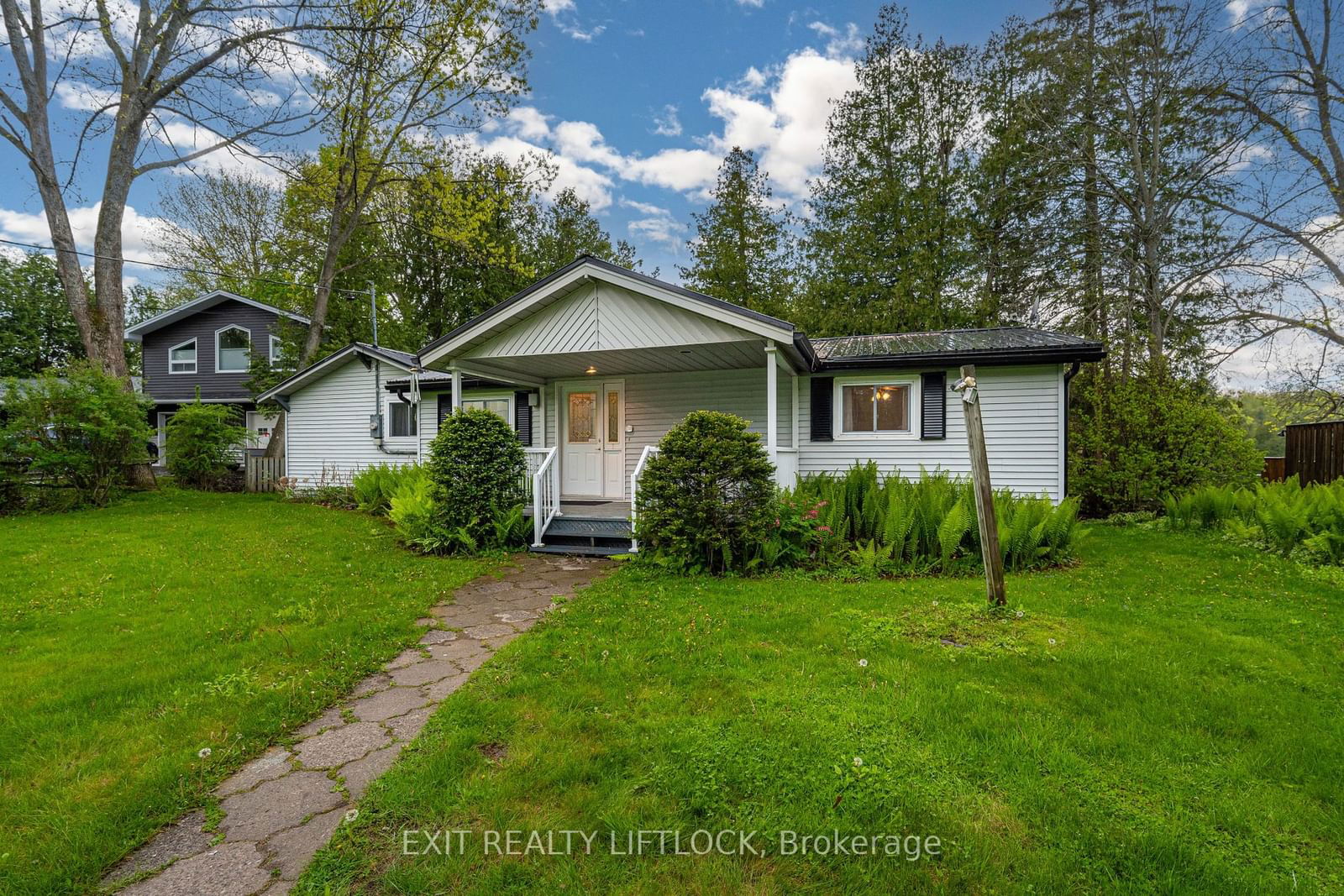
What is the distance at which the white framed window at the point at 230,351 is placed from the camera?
1883cm

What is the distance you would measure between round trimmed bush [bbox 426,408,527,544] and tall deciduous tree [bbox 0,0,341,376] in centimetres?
995

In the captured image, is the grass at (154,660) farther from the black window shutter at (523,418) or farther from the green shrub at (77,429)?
the black window shutter at (523,418)

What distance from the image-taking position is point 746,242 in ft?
63.7

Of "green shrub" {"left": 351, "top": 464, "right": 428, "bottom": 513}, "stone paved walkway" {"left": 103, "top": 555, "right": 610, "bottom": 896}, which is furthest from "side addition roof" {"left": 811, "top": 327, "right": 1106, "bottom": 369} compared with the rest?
"green shrub" {"left": 351, "top": 464, "right": 428, "bottom": 513}

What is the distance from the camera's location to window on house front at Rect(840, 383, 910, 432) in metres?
8.93

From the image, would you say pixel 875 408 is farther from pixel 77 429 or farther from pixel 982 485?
pixel 77 429

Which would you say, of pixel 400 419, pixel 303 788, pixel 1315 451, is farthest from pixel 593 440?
pixel 1315 451

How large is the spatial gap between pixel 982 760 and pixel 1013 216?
59.5 ft

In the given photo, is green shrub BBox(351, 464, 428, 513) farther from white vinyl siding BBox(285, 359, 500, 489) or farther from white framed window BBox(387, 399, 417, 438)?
white framed window BBox(387, 399, 417, 438)

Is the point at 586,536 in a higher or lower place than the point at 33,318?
lower

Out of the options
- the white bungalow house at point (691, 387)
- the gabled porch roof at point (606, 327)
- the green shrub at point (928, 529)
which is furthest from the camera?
the white bungalow house at point (691, 387)

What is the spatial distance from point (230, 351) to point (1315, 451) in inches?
1147

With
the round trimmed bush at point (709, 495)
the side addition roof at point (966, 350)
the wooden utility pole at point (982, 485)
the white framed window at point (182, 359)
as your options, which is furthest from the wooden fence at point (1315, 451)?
the white framed window at point (182, 359)

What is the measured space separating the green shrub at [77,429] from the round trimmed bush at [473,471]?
23.3 feet
